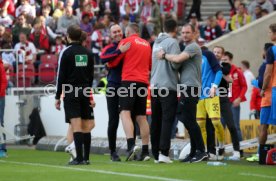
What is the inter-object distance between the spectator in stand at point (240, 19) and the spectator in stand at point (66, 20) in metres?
4.39

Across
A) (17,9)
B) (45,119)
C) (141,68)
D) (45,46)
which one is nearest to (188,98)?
(141,68)

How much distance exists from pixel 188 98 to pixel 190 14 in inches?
632

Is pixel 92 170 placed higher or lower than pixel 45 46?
lower

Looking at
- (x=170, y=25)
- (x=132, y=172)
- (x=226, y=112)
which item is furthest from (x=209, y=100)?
(x=132, y=172)

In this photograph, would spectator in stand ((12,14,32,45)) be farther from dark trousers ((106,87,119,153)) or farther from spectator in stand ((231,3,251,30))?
dark trousers ((106,87,119,153))

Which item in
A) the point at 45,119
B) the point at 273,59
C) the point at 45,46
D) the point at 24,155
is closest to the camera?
the point at 273,59

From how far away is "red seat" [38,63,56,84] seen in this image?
87.2 ft

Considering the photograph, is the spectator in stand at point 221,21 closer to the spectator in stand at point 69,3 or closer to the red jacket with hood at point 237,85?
the spectator in stand at point 69,3

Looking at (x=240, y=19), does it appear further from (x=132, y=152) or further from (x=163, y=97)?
(x=163, y=97)

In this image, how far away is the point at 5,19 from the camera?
30.3m

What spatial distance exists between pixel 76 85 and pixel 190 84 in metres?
1.80

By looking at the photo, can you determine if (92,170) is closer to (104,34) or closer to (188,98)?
(188,98)

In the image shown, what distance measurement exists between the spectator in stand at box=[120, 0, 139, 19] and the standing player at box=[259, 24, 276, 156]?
1510cm

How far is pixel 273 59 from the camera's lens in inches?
637
